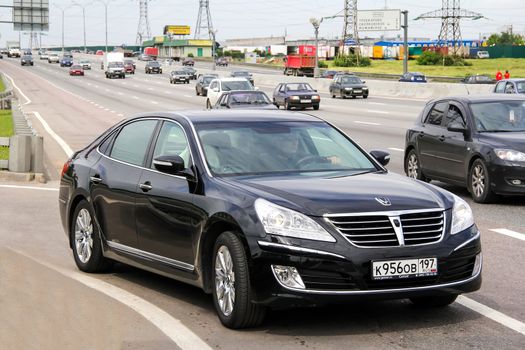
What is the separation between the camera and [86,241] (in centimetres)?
908

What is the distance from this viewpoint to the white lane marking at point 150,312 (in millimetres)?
6457

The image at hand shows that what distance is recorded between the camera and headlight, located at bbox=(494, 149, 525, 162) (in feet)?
45.4

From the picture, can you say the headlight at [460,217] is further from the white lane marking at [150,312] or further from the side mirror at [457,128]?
the side mirror at [457,128]

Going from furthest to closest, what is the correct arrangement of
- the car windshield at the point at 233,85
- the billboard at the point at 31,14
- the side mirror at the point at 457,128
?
1. the billboard at the point at 31,14
2. the car windshield at the point at 233,85
3. the side mirror at the point at 457,128

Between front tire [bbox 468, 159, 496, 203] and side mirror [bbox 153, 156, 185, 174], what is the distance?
7441mm

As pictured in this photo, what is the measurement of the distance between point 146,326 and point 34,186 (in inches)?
431

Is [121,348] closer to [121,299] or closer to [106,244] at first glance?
[121,299]

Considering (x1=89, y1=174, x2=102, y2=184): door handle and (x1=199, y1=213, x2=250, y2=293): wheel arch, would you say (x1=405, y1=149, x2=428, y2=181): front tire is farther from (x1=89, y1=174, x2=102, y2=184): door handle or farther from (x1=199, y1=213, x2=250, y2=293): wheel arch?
(x1=199, y1=213, x2=250, y2=293): wheel arch

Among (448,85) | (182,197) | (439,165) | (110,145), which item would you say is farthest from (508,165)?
(448,85)

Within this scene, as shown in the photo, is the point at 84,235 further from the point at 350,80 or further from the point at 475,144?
the point at 350,80

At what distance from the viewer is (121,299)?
7879mm

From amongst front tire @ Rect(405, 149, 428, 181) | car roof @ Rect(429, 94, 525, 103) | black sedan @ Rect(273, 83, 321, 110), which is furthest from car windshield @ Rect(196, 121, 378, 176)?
black sedan @ Rect(273, 83, 321, 110)

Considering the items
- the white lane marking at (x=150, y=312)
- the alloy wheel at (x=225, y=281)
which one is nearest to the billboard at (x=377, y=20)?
the white lane marking at (x=150, y=312)

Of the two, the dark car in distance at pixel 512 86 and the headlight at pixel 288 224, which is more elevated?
the dark car in distance at pixel 512 86
